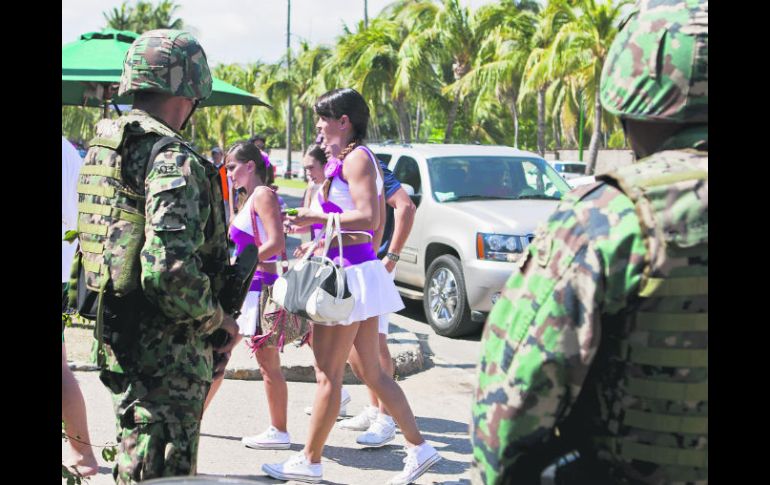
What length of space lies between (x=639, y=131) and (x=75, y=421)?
9.33 feet

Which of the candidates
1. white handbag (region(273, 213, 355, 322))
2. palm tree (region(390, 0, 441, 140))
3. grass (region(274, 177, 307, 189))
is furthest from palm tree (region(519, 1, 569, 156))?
white handbag (region(273, 213, 355, 322))

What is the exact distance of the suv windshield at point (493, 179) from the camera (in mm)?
9617

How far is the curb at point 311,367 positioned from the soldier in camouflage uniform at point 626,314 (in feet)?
16.5

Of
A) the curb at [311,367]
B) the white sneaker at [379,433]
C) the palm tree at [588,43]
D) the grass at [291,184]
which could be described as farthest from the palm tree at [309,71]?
the white sneaker at [379,433]

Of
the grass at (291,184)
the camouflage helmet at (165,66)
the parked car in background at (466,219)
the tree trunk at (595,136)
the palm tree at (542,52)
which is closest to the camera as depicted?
the camouflage helmet at (165,66)

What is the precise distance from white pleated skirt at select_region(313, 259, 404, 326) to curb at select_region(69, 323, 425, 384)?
2.53 meters

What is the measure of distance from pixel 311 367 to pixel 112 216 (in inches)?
164

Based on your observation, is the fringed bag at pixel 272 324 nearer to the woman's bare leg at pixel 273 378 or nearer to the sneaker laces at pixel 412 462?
the woman's bare leg at pixel 273 378

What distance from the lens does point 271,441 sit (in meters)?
5.17

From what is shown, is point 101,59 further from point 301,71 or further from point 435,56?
point 301,71

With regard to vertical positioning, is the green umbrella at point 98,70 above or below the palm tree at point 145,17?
below

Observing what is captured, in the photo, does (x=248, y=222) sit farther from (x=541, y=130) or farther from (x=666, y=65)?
(x=541, y=130)

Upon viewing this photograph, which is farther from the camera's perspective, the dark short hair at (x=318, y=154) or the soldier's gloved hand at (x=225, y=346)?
the dark short hair at (x=318, y=154)

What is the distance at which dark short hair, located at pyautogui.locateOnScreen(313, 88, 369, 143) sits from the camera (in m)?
4.47
